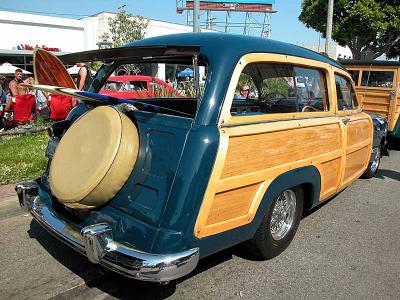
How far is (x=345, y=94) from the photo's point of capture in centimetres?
469

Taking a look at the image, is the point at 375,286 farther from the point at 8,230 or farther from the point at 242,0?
the point at 242,0

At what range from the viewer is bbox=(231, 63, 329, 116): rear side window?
359 centimetres

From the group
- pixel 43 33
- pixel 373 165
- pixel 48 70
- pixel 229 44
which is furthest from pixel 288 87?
pixel 43 33

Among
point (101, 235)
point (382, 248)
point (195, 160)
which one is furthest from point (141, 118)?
point (382, 248)

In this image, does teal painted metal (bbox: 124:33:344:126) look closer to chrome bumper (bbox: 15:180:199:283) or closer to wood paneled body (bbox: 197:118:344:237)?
wood paneled body (bbox: 197:118:344:237)

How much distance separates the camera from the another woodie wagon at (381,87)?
858 cm

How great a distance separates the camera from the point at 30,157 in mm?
6398

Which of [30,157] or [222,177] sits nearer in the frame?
[222,177]

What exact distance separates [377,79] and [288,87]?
6.06 m

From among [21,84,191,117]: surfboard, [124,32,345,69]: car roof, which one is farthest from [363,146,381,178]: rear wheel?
[21,84,191,117]: surfboard

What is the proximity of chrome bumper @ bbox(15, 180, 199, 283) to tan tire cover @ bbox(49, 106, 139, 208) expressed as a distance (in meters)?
0.23

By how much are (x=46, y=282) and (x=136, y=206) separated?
110 centimetres

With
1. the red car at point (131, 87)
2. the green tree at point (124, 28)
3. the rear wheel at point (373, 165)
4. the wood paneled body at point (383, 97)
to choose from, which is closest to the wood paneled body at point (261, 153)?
the rear wheel at point (373, 165)

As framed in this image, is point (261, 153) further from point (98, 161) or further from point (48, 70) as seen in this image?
point (48, 70)
